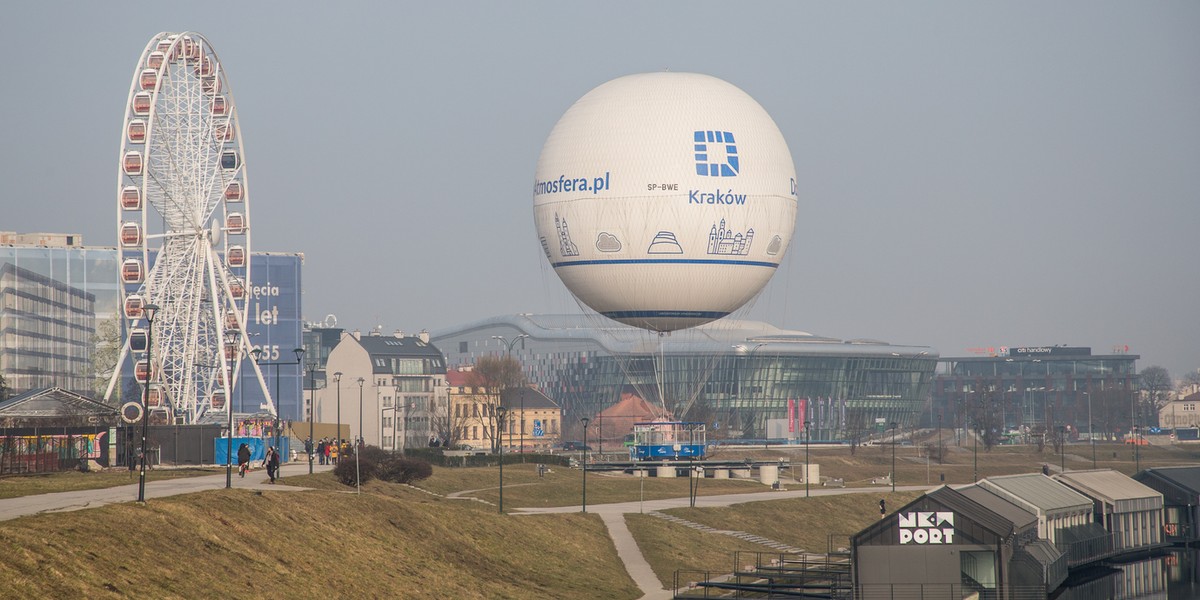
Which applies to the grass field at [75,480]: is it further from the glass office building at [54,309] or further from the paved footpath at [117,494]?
the glass office building at [54,309]

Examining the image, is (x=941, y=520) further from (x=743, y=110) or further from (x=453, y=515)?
(x=743, y=110)

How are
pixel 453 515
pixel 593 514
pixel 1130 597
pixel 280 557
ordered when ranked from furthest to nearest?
pixel 593 514, pixel 1130 597, pixel 453 515, pixel 280 557

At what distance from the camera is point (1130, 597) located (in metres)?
66.0

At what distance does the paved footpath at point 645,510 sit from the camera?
57.8 meters

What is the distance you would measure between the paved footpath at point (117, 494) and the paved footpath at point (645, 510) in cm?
1462

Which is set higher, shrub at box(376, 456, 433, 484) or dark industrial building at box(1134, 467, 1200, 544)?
shrub at box(376, 456, 433, 484)

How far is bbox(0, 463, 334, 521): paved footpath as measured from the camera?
41.9m

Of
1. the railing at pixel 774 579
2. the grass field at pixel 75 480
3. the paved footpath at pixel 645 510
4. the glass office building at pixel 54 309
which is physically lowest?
the railing at pixel 774 579

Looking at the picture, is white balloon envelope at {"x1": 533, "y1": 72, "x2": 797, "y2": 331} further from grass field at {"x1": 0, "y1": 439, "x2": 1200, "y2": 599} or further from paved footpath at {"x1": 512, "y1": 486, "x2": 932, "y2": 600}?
grass field at {"x1": 0, "y1": 439, "x2": 1200, "y2": 599}

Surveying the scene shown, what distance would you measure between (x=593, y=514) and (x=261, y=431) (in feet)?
93.7

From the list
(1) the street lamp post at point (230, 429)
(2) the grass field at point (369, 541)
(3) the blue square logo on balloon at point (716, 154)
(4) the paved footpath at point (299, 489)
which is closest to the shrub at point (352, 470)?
(2) the grass field at point (369, 541)

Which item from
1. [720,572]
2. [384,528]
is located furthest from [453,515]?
[720,572]

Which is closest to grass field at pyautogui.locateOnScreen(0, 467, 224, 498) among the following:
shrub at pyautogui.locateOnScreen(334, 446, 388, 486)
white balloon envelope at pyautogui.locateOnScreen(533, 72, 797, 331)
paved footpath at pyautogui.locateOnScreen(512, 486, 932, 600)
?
shrub at pyautogui.locateOnScreen(334, 446, 388, 486)

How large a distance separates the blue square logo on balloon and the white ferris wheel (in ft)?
112
